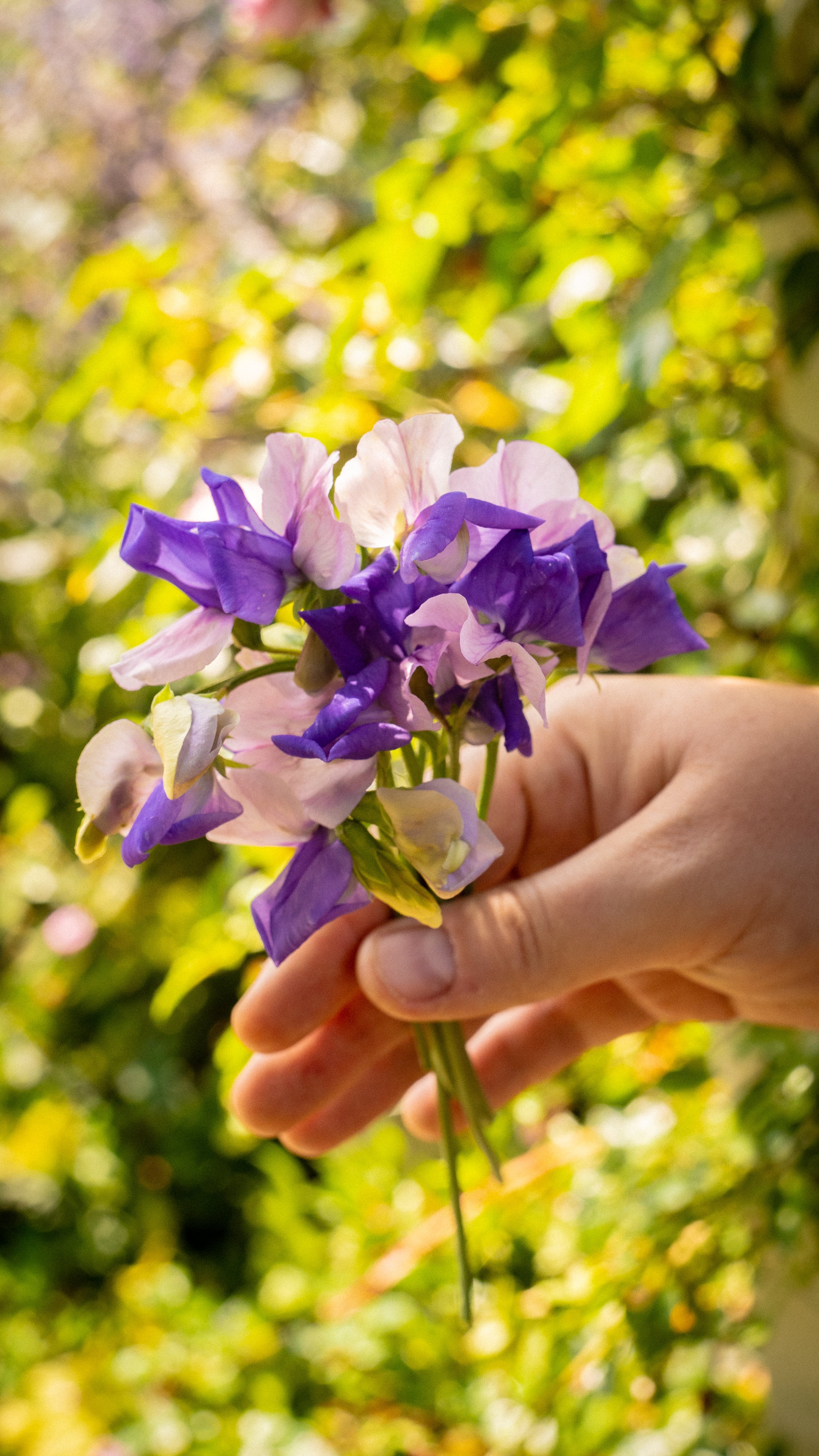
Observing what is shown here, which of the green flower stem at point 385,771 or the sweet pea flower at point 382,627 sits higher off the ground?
the sweet pea flower at point 382,627

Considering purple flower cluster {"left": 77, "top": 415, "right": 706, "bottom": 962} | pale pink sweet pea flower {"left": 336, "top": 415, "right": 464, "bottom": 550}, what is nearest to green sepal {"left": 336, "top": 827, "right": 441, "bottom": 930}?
purple flower cluster {"left": 77, "top": 415, "right": 706, "bottom": 962}

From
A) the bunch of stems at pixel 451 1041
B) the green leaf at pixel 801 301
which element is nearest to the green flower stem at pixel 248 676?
the bunch of stems at pixel 451 1041

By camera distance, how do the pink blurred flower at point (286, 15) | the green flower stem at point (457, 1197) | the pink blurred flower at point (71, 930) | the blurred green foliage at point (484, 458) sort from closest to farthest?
1. the green flower stem at point (457, 1197)
2. the blurred green foliage at point (484, 458)
3. the pink blurred flower at point (286, 15)
4. the pink blurred flower at point (71, 930)

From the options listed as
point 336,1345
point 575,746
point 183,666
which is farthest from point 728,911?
point 336,1345

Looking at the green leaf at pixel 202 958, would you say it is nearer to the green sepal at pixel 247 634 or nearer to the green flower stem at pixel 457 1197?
the green flower stem at pixel 457 1197

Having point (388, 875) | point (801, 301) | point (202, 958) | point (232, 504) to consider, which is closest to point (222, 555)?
point (232, 504)

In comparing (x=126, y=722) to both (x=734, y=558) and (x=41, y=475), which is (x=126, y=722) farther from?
(x=41, y=475)

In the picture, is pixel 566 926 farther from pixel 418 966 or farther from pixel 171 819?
pixel 171 819
